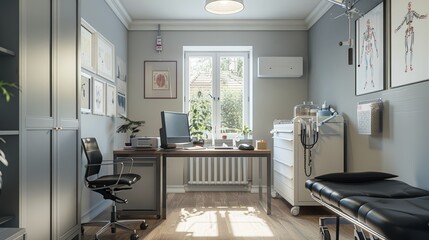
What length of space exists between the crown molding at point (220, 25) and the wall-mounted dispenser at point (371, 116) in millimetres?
2144

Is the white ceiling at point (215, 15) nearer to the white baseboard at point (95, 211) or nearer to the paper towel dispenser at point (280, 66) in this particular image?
the paper towel dispenser at point (280, 66)

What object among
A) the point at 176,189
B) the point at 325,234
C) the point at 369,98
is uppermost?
the point at 369,98

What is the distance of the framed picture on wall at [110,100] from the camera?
3582 millimetres

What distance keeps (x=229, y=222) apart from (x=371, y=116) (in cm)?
167

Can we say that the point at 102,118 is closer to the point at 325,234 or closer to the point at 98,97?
the point at 98,97

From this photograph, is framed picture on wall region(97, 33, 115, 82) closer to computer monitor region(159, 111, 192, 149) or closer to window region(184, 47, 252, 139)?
computer monitor region(159, 111, 192, 149)

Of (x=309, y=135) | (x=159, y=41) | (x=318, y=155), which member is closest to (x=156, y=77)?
(x=159, y=41)

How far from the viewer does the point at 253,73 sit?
464 cm

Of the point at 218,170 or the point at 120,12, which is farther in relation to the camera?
the point at 218,170

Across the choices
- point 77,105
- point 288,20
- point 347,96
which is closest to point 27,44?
point 77,105

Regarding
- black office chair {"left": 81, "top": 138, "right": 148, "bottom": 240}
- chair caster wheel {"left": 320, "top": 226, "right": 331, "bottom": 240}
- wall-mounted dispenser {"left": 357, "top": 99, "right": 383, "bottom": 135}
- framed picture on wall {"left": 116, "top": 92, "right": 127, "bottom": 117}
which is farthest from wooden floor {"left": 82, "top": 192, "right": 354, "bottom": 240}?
framed picture on wall {"left": 116, "top": 92, "right": 127, "bottom": 117}

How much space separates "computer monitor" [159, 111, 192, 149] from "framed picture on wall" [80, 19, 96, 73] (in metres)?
0.86

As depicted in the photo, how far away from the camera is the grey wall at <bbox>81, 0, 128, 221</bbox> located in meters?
3.02

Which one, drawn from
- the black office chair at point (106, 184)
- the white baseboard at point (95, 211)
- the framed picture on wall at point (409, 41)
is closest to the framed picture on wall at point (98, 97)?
the black office chair at point (106, 184)
